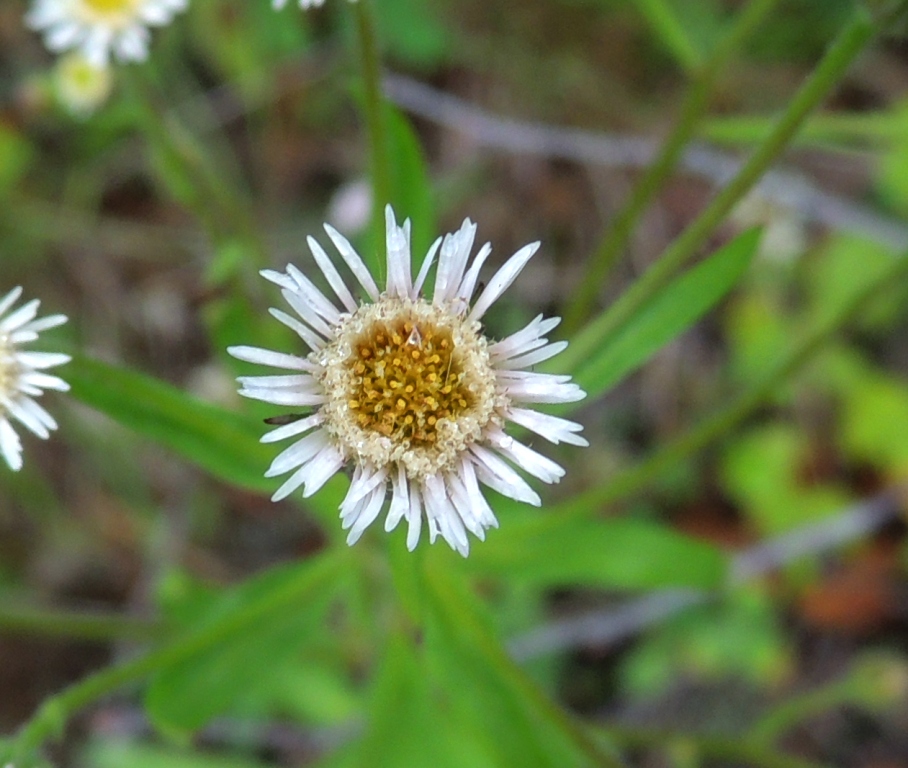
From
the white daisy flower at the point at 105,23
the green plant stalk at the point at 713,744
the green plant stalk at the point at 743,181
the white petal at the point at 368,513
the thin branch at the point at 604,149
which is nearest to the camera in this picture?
the white petal at the point at 368,513

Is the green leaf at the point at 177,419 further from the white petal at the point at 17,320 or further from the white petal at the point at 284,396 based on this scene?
the white petal at the point at 284,396

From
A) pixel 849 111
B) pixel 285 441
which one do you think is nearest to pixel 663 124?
pixel 849 111

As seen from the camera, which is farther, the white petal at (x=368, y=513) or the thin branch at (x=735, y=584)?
the thin branch at (x=735, y=584)

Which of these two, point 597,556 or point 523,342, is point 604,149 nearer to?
point 597,556

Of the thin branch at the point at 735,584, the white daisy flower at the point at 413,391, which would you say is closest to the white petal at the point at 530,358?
the white daisy flower at the point at 413,391

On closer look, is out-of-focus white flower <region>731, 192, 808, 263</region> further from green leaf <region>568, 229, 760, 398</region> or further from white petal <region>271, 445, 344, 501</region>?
white petal <region>271, 445, 344, 501</region>

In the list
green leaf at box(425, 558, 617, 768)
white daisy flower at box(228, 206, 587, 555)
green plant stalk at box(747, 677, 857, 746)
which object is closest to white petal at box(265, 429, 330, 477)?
white daisy flower at box(228, 206, 587, 555)

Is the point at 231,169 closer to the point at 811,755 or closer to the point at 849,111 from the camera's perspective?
the point at 849,111
